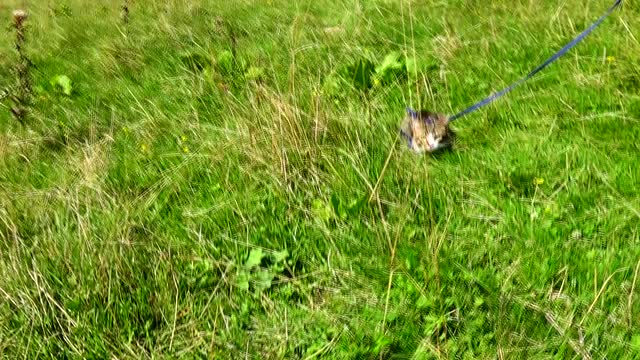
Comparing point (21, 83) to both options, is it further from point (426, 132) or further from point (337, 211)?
point (426, 132)

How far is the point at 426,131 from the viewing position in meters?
3.07

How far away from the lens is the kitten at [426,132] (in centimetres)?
308

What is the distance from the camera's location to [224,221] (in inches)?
113

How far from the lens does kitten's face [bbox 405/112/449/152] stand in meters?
3.07

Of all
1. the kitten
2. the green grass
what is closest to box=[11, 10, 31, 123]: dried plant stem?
the green grass

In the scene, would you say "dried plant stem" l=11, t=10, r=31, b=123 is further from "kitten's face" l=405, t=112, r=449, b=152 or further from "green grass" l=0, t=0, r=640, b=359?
"kitten's face" l=405, t=112, r=449, b=152

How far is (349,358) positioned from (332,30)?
304cm

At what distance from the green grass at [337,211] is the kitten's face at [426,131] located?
0.28 ft

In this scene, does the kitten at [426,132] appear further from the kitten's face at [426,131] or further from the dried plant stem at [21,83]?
the dried plant stem at [21,83]

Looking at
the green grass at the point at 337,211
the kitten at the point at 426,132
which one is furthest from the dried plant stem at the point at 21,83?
the kitten at the point at 426,132

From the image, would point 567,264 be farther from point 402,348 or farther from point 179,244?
point 179,244

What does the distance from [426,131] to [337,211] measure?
59 centimetres

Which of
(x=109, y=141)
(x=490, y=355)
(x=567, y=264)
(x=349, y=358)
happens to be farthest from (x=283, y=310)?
(x=109, y=141)

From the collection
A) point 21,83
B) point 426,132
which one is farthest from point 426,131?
point 21,83
